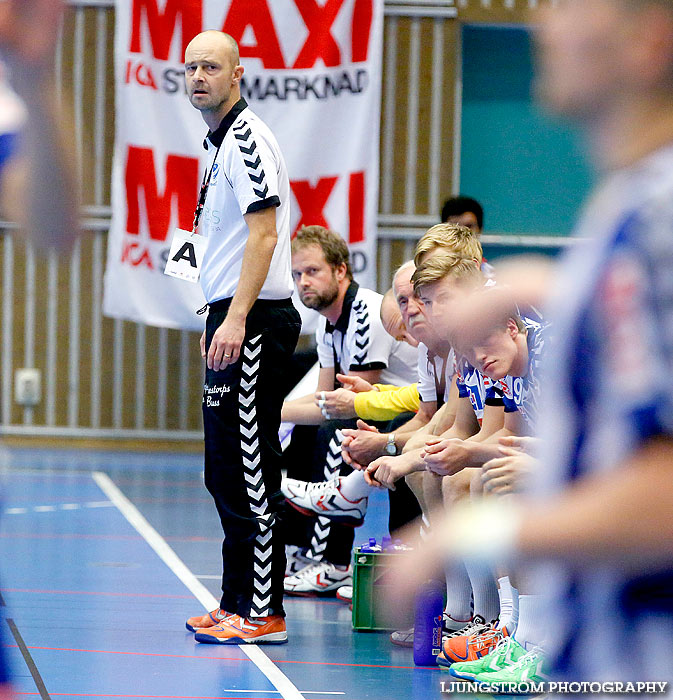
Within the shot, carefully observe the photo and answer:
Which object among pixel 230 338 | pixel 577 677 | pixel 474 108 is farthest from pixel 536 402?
pixel 474 108

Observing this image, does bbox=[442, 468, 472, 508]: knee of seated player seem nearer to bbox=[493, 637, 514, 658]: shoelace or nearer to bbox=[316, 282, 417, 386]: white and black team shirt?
bbox=[493, 637, 514, 658]: shoelace

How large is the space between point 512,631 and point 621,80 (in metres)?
2.78

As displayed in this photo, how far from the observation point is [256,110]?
30.6 ft

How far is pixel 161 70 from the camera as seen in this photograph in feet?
30.3

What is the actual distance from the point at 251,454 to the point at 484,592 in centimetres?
90

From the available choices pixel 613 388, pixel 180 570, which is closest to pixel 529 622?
pixel 180 570

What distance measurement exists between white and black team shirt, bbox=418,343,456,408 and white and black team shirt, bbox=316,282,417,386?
598 mm

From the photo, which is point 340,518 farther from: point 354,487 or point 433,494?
point 433,494

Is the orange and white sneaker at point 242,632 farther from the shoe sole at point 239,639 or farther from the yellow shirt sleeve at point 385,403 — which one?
the yellow shirt sleeve at point 385,403

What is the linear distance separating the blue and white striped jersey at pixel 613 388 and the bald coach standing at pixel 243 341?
277cm

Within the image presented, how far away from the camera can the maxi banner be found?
9.22 m

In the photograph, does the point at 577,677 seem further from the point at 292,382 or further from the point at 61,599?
the point at 292,382

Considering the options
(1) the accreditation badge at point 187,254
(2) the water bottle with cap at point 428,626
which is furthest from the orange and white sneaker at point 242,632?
(1) the accreditation badge at point 187,254

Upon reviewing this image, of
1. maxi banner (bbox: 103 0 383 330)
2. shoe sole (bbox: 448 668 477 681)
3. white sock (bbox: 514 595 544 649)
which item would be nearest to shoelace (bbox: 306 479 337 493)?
shoe sole (bbox: 448 668 477 681)
